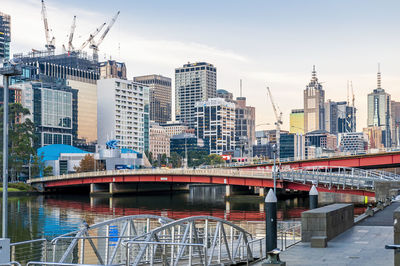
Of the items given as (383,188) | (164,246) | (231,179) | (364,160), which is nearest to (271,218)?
(164,246)

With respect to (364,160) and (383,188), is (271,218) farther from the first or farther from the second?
(364,160)

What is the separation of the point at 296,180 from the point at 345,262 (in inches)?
2839

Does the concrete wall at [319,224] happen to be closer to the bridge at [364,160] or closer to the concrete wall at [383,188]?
the concrete wall at [383,188]

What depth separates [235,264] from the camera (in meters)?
27.9

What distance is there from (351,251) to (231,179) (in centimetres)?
8209

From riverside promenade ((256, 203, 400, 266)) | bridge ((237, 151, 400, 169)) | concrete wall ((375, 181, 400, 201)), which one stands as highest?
bridge ((237, 151, 400, 169))

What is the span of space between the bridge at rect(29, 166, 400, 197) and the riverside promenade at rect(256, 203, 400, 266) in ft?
167

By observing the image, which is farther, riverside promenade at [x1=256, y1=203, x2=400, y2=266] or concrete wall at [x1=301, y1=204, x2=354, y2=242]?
concrete wall at [x1=301, y1=204, x2=354, y2=242]

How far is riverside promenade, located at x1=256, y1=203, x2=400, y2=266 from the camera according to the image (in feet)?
80.9

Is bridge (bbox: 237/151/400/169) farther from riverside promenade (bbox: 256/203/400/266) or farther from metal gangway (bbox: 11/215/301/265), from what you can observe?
metal gangway (bbox: 11/215/301/265)

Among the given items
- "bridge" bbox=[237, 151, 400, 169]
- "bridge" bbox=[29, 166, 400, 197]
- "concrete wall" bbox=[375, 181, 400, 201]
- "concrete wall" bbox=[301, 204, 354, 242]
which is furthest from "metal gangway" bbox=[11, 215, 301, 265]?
"bridge" bbox=[237, 151, 400, 169]

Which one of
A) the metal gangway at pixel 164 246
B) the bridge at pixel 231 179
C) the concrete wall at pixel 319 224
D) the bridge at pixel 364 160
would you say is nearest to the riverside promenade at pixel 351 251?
the concrete wall at pixel 319 224

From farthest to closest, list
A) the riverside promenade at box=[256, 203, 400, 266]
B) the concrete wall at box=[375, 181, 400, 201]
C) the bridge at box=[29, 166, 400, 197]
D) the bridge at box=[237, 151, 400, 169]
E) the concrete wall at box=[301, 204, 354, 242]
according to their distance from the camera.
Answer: the bridge at box=[237, 151, 400, 169] → the bridge at box=[29, 166, 400, 197] → the concrete wall at box=[375, 181, 400, 201] → the concrete wall at box=[301, 204, 354, 242] → the riverside promenade at box=[256, 203, 400, 266]

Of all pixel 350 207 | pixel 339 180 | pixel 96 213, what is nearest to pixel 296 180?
pixel 339 180
